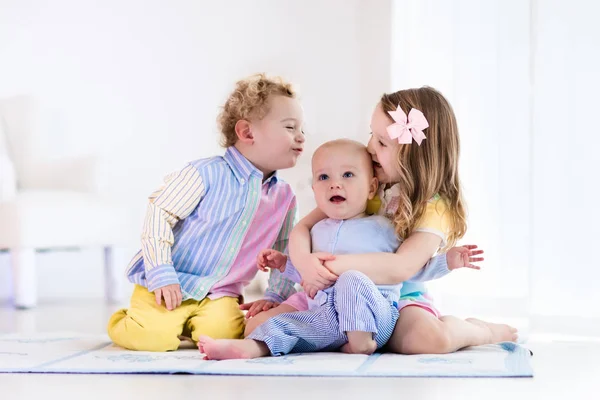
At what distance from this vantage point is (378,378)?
1.30 meters

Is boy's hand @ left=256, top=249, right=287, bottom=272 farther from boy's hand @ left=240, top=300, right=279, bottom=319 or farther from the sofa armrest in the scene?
the sofa armrest

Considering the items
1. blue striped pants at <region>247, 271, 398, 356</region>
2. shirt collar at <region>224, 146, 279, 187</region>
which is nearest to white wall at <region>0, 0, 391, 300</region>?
shirt collar at <region>224, 146, 279, 187</region>

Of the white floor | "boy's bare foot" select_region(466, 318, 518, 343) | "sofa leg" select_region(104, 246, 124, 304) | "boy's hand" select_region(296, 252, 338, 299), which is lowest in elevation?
"sofa leg" select_region(104, 246, 124, 304)

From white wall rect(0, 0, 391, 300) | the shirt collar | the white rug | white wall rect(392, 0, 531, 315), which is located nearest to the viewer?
the white rug

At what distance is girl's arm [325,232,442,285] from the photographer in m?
1.59

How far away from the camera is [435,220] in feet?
5.39

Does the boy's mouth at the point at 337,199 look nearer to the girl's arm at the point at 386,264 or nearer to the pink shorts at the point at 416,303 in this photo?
the girl's arm at the point at 386,264

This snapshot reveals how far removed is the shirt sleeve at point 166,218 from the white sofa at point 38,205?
60.9 inches

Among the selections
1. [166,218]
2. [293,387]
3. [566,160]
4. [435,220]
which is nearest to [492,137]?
[566,160]

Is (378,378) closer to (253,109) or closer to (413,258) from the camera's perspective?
(413,258)

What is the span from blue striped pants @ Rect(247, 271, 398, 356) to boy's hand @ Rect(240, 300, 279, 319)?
0.23 meters

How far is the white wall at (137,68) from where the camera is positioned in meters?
4.16

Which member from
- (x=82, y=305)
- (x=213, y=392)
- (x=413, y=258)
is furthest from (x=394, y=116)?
(x=82, y=305)

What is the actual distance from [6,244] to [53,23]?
4.85ft
